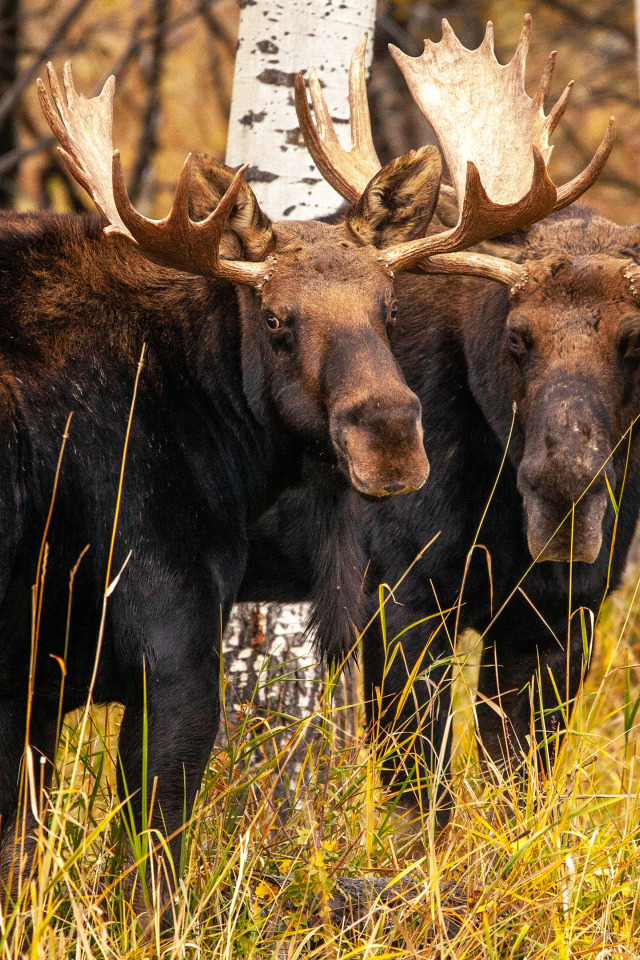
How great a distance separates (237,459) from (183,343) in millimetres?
415

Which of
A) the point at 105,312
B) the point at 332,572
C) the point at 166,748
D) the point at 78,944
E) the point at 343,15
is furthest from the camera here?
the point at 343,15

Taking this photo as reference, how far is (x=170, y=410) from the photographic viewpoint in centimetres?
366

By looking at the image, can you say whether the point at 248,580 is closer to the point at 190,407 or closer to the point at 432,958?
the point at 190,407

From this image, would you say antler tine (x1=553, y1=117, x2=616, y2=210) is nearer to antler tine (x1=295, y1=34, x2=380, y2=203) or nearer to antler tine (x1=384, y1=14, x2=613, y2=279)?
antler tine (x1=384, y1=14, x2=613, y2=279)

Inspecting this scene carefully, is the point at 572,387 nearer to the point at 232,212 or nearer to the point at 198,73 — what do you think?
the point at 232,212

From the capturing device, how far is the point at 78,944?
2.76 metres

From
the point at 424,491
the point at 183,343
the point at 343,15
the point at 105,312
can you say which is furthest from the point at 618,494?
the point at 343,15

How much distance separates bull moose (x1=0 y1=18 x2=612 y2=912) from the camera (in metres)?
3.37

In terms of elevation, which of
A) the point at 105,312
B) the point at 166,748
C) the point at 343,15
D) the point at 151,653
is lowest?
the point at 166,748

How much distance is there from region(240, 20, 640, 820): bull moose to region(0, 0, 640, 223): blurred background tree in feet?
17.2

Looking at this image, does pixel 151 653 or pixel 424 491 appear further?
pixel 424 491

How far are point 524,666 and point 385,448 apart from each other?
62.0 inches

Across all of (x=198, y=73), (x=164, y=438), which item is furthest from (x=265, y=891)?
(x=198, y=73)

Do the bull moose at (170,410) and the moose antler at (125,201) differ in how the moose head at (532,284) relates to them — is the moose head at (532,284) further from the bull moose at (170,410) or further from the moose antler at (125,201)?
the moose antler at (125,201)
